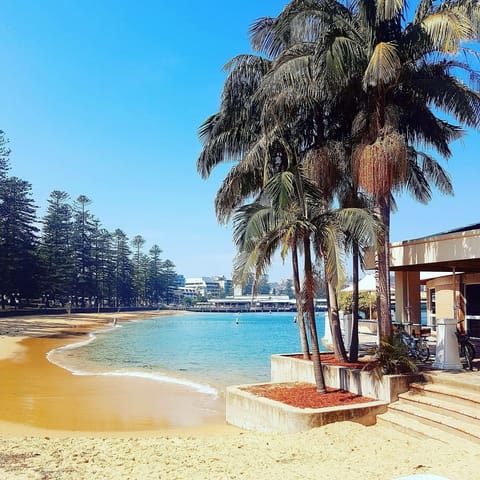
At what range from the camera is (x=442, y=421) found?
6.66m

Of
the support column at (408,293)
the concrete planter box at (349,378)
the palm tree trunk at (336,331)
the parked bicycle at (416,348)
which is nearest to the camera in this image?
the concrete planter box at (349,378)

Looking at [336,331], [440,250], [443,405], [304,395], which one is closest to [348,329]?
[336,331]

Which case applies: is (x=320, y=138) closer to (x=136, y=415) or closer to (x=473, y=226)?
(x=473, y=226)

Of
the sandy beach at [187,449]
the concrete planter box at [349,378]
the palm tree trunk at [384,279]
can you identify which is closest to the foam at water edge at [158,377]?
the sandy beach at [187,449]

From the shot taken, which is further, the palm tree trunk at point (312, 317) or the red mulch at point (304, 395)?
the palm tree trunk at point (312, 317)

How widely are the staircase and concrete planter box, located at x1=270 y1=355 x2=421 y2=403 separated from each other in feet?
0.50

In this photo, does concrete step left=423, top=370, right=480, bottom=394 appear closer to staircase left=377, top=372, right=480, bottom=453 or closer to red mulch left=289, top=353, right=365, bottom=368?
staircase left=377, top=372, right=480, bottom=453

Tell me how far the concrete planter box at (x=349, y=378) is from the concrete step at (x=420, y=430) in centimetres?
41

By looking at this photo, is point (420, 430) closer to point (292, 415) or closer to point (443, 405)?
point (443, 405)

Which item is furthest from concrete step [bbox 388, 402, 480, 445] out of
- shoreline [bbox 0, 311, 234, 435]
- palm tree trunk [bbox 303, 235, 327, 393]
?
shoreline [bbox 0, 311, 234, 435]

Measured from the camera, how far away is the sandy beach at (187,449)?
17.1 ft

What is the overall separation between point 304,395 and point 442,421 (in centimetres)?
255

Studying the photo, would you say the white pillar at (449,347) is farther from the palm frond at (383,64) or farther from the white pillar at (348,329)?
the palm frond at (383,64)

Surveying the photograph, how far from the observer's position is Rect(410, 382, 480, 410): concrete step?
6.88 meters
